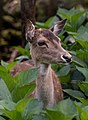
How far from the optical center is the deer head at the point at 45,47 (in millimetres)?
4695

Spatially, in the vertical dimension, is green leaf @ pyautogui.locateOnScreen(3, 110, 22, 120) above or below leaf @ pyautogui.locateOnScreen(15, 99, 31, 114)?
below

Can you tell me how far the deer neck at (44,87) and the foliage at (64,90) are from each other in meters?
0.18

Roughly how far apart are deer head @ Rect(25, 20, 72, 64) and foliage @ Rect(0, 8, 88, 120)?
287 mm

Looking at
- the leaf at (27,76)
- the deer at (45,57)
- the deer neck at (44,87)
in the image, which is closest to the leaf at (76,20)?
the deer at (45,57)

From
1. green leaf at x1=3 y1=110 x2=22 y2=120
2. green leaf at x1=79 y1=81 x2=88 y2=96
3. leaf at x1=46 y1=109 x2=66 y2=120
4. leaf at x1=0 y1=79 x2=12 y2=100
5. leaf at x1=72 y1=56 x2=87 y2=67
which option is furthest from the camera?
leaf at x1=72 y1=56 x2=87 y2=67

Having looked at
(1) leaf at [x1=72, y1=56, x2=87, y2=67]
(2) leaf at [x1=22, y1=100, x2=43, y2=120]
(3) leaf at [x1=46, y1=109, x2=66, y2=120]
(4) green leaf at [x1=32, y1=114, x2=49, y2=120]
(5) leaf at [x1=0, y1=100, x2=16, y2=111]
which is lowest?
(1) leaf at [x1=72, y1=56, x2=87, y2=67]

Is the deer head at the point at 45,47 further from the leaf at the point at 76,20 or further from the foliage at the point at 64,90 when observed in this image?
the leaf at the point at 76,20

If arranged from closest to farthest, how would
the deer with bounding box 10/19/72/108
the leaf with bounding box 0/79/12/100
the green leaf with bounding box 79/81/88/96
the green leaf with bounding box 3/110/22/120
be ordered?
the green leaf with bounding box 3/110/22/120 → the leaf with bounding box 0/79/12/100 → the green leaf with bounding box 79/81/88/96 → the deer with bounding box 10/19/72/108

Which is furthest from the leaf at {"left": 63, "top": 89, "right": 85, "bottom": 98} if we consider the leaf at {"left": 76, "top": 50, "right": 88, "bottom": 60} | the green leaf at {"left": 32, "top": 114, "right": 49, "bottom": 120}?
the green leaf at {"left": 32, "top": 114, "right": 49, "bottom": 120}

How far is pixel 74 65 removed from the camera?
5391mm

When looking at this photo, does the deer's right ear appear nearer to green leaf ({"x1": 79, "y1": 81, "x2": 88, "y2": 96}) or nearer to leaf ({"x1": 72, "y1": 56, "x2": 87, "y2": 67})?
leaf ({"x1": 72, "y1": 56, "x2": 87, "y2": 67})

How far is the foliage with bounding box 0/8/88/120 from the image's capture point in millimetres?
3932

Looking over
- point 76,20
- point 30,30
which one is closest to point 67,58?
point 30,30

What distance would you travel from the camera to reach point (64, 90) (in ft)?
16.3
